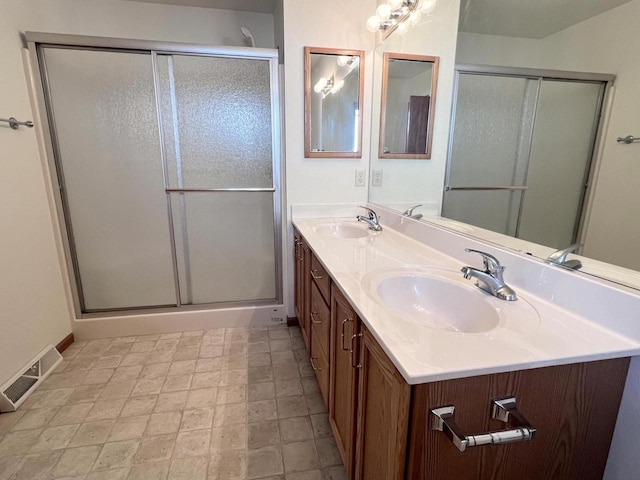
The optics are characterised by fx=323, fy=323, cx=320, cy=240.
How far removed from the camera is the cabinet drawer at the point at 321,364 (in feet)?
4.65

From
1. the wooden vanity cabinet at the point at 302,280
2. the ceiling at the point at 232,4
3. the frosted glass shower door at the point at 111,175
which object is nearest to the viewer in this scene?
the wooden vanity cabinet at the point at 302,280

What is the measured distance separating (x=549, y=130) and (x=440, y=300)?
25.0 inches

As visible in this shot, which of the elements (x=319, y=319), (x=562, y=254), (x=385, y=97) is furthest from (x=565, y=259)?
(x=385, y=97)

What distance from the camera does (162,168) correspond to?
2.15 m

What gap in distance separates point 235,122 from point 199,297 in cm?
129

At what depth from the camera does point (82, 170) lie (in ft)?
6.81

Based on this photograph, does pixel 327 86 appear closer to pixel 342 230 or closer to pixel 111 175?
pixel 342 230

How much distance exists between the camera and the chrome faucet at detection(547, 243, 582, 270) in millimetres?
894

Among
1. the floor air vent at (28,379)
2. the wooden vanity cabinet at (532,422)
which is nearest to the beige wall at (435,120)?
the wooden vanity cabinet at (532,422)

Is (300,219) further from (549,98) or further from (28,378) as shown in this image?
(28,378)

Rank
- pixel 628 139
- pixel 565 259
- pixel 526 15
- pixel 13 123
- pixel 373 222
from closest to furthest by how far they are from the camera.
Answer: pixel 628 139 → pixel 565 259 → pixel 526 15 → pixel 13 123 → pixel 373 222

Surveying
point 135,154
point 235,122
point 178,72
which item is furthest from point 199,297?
point 178,72

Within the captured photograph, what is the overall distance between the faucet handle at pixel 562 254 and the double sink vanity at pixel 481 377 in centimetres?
3

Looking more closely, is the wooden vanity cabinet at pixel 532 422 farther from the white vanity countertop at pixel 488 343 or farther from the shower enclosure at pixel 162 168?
the shower enclosure at pixel 162 168
